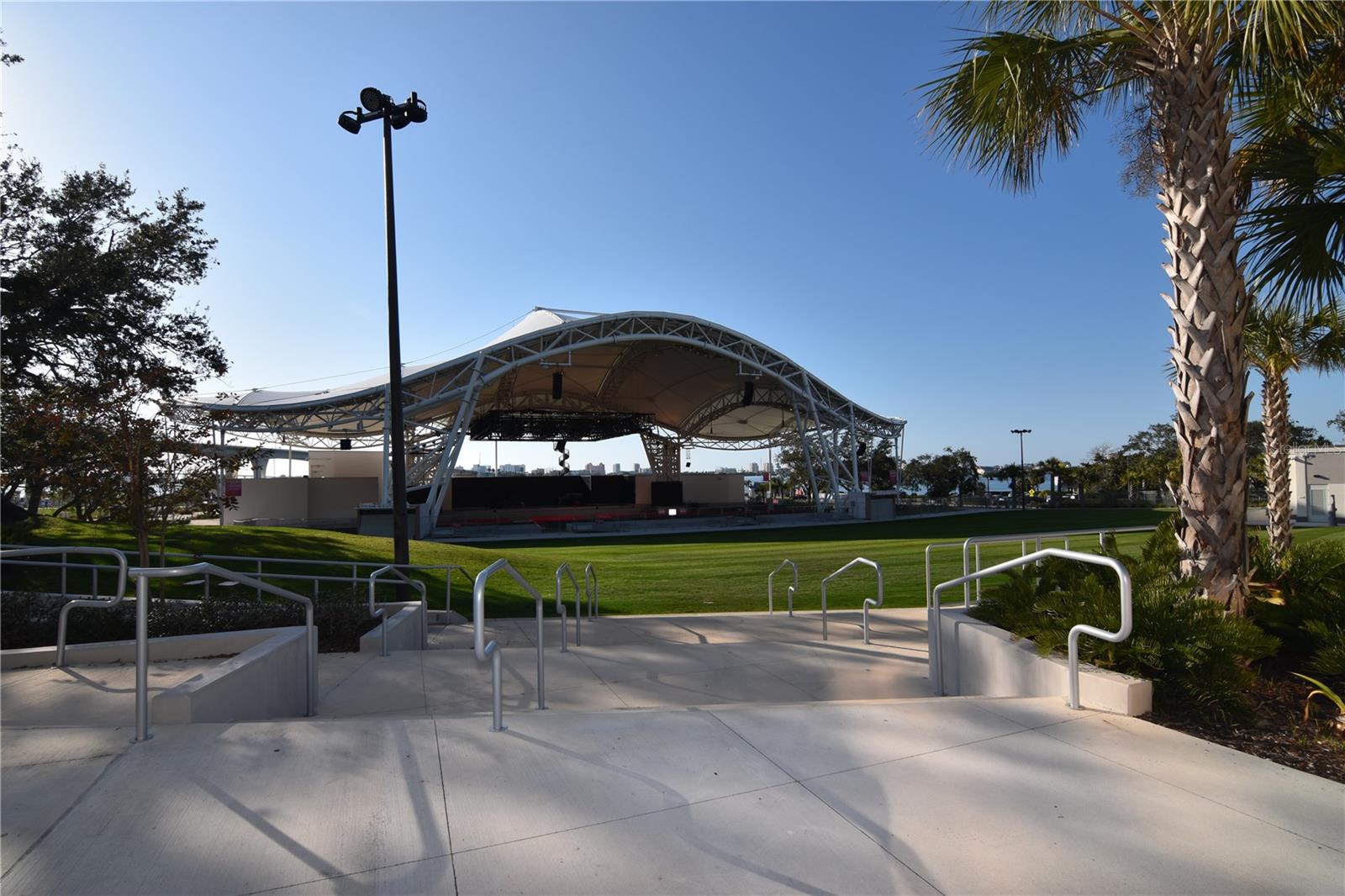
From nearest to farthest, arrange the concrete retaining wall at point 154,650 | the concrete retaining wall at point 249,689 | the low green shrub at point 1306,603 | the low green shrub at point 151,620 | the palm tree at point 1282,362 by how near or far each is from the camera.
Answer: the concrete retaining wall at point 249,689 → the low green shrub at point 1306,603 → the concrete retaining wall at point 154,650 → the low green shrub at point 151,620 → the palm tree at point 1282,362

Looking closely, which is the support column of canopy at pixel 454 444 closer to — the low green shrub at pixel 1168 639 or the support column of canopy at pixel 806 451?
the support column of canopy at pixel 806 451

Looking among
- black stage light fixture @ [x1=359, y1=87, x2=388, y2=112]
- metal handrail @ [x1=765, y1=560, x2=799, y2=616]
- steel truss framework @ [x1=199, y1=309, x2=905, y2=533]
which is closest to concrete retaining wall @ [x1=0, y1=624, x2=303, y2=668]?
metal handrail @ [x1=765, y1=560, x2=799, y2=616]

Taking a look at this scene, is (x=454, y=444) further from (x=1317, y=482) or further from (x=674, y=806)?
(x=1317, y=482)

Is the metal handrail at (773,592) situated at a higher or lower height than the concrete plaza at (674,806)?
lower

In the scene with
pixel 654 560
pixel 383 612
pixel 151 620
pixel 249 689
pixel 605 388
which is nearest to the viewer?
pixel 249 689

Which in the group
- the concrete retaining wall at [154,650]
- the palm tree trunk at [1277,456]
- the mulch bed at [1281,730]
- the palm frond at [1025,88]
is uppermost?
the palm frond at [1025,88]

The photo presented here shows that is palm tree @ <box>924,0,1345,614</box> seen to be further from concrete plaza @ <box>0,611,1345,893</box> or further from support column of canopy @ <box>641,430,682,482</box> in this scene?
support column of canopy @ <box>641,430,682,482</box>

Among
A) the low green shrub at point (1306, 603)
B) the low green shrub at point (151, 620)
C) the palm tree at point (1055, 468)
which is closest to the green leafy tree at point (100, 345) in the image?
the low green shrub at point (151, 620)

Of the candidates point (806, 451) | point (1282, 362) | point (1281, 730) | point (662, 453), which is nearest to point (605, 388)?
point (662, 453)

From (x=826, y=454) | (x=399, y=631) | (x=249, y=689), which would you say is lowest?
(x=399, y=631)

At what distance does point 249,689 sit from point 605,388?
50.5 m

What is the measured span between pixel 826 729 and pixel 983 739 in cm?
84

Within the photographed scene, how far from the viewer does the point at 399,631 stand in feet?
26.9

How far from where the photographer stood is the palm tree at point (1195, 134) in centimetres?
498
